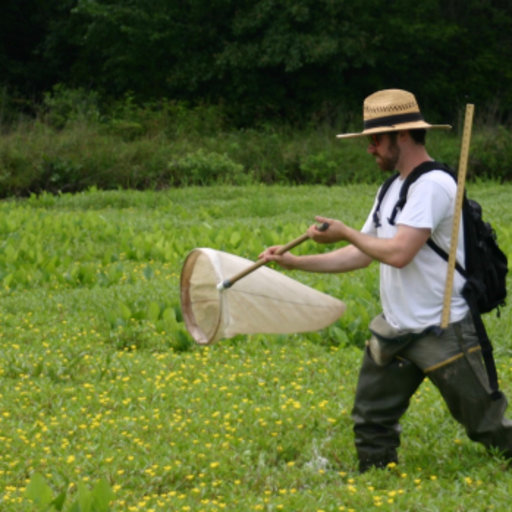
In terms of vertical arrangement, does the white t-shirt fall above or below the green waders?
above

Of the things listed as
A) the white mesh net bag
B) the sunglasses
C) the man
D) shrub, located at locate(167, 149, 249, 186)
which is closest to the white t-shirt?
the man

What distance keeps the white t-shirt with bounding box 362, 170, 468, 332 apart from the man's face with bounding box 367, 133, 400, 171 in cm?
10

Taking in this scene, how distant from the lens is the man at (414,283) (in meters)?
4.20

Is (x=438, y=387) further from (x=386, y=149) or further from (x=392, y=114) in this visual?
(x=392, y=114)

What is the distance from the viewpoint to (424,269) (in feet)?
14.3

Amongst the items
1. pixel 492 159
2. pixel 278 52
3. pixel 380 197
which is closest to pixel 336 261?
pixel 380 197

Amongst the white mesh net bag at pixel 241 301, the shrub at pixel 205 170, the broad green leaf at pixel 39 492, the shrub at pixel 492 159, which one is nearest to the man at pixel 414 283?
the white mesh net bag at pixel 241 301

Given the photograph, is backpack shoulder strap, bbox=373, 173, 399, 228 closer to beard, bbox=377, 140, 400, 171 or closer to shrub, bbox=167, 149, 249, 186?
beard, bbox=377, 140, 400, 171

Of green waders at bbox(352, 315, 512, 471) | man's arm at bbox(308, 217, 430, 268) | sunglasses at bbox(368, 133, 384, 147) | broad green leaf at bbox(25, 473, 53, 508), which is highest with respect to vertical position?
sunglasses at bbox(368, 133, 384, 147)

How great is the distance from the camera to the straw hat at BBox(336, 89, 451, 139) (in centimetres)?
432

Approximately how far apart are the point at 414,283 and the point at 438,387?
1.72 feet

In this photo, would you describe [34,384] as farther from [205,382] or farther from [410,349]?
[410,349]

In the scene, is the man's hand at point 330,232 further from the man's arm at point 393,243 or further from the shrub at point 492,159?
the shrub at point 492,159

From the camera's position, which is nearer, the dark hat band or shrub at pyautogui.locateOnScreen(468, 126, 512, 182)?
the dark hat band
